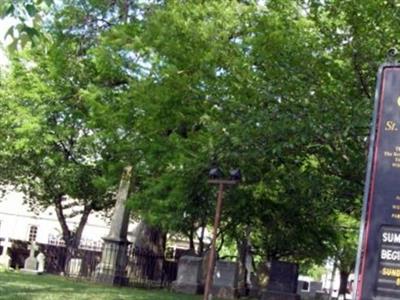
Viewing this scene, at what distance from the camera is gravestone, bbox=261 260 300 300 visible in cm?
2248

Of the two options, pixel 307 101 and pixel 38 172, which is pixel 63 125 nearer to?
pixel 38 172

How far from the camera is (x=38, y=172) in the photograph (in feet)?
117

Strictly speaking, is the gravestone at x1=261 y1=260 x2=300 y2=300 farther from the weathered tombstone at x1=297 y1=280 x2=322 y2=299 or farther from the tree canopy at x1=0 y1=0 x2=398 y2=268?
the weathered tombstone at x1=297 y1=280 x2=322 y2=299

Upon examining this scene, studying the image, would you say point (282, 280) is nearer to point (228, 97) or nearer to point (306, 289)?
point (228, 97)

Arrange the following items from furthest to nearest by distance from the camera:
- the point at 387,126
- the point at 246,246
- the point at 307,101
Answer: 1. the point at 246,246
2. the point at 307,101
3. the point at 387,126

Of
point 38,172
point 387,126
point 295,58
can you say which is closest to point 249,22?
point 295,58

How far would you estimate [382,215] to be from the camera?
19.0 ft

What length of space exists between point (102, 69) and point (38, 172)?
16.1m

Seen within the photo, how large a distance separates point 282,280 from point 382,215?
17.5m

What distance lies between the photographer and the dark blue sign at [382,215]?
5730 millimetres

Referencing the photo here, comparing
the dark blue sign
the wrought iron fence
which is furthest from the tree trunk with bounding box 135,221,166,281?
the dark blue sign

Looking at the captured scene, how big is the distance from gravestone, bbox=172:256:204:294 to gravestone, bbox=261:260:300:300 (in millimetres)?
2269

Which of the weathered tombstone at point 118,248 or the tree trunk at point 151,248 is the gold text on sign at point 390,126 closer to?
the weathered tombstone at point 118,248

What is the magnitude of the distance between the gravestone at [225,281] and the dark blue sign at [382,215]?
17027 millimetres
